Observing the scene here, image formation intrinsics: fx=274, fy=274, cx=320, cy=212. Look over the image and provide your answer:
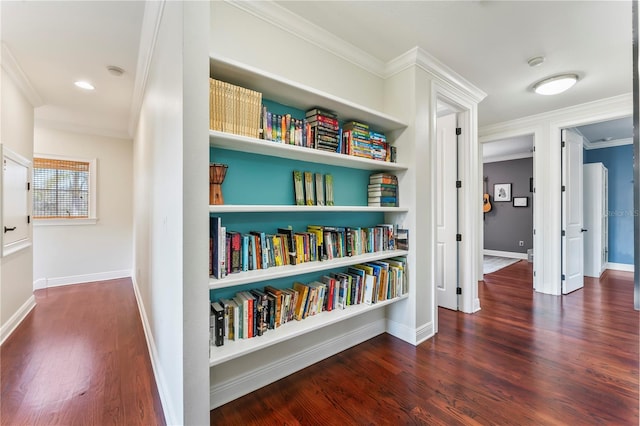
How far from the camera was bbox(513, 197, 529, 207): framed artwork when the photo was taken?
642cm

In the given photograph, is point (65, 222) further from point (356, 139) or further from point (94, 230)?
point (356, 139)

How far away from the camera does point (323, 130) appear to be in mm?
1968

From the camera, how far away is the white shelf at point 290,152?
4.83 ft

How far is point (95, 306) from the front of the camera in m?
3.35

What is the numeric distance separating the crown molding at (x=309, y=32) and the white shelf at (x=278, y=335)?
204cm

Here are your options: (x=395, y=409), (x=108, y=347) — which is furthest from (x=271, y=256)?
(x=108, y=347)

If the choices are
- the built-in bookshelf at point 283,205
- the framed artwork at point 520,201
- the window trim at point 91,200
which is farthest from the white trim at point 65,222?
the framed artwork at point 520,201

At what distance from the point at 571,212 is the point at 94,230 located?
7.43 metres

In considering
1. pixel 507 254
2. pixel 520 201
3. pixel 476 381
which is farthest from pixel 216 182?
pixel 507 254

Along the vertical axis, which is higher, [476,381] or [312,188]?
[312,188]

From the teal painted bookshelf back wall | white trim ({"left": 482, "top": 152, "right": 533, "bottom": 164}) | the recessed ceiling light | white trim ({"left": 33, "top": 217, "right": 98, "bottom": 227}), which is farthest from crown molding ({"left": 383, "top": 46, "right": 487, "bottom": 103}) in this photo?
white trim ({"left": 33, "top": 217, "right": 98, "bottom": 227})

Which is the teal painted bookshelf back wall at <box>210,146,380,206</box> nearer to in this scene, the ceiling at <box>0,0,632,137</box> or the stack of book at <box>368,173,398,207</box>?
the stack of book at <box>368,173,398,207</box>

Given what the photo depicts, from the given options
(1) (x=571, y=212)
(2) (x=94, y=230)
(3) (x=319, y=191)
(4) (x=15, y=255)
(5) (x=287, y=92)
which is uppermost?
(5) (x=287, y=92)

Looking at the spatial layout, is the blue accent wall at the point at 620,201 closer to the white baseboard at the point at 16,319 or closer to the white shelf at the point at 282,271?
the white shelf at the point at 282,271
